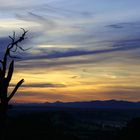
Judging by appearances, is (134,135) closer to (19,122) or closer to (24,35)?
(19,122)

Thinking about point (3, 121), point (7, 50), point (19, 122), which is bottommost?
point (19, 122)

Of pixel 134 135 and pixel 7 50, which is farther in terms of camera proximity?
pixel 134 135

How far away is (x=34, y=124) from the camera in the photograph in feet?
155

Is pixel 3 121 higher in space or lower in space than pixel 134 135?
Result: higher

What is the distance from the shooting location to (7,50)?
25.7 meters

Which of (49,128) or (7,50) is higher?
(7,50)

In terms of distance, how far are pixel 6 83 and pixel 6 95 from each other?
2.14ft

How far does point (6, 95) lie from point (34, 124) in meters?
22.7

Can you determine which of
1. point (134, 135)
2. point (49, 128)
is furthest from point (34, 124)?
point (134, 135)

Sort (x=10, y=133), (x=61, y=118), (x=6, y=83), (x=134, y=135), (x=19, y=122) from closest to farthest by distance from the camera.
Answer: (x=6, y=83) < (x=10, y=133) < (x=19, y=122) < (x=134, y=135) < (x=61, y=118)

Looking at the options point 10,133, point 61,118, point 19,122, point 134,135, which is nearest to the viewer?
point 10,133

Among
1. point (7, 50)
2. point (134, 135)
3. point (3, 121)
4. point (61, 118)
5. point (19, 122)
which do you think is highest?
point (7, 50)

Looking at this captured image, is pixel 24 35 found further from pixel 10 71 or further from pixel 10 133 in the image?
pixel 10 133

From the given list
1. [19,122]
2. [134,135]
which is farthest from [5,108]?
[134,135]
